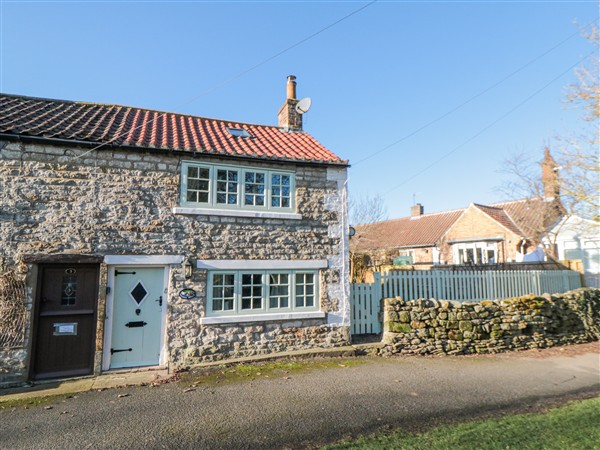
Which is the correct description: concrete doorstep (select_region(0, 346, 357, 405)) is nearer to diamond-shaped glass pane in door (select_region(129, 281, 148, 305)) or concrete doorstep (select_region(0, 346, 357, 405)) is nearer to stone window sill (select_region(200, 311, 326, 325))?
stone window sill (select_region(200, 311, 326, 325))

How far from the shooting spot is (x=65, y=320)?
6980 mm

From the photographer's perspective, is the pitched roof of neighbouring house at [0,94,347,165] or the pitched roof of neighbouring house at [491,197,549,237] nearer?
the pitched roof of neighbouring house at [0,94,347,165]

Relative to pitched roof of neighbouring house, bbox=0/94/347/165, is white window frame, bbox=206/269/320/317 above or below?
below

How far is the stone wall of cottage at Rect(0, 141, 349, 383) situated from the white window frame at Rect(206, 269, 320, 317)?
184mm

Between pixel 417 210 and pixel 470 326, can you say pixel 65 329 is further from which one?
pixel 417 210

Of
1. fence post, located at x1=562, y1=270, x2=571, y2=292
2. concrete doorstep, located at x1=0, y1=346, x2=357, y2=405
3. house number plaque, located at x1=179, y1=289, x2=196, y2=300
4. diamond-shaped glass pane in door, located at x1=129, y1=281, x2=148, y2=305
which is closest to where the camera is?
concrete doorstep, located at x1=0, y1=346, x2=357, y2=405

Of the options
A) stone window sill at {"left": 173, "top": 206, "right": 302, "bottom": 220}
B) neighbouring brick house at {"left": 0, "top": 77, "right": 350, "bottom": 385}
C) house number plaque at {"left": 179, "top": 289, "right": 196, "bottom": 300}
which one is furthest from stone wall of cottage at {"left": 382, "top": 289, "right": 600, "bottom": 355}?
house number plaque at {"left": 179, "top": 289, "right": 196, "bottom": 300}

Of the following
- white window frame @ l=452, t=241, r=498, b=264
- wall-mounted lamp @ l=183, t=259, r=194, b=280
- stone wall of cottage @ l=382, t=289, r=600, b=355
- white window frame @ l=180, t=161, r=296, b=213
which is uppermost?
white window frame @ l=180, t=161, r=296, b=213

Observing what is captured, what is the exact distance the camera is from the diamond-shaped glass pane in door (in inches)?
293

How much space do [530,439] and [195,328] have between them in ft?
20.5

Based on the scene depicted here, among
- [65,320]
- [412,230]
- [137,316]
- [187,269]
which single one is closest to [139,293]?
[137,316]

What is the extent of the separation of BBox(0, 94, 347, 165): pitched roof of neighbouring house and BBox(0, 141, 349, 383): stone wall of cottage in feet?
0.91

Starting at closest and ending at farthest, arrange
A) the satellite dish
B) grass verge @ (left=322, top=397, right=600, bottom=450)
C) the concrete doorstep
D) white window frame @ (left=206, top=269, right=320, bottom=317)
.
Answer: grass verge @ (left=322, top=397, right=600, bottom=450) < the concrete doorstep < white window frame @ (left=206, top=269, right=320, bottom=317) < the satellite dish

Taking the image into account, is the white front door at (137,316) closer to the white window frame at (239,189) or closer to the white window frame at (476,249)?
the white window frame at (239,189)
